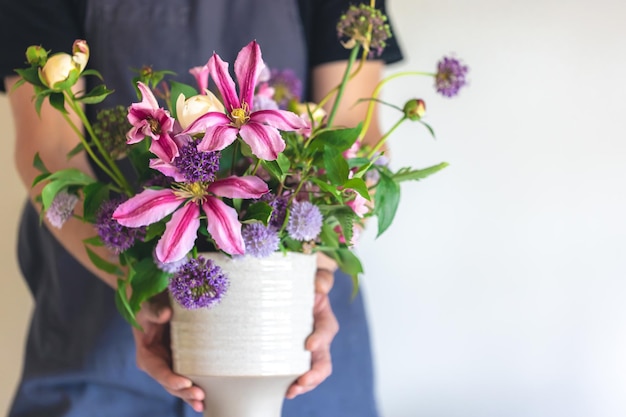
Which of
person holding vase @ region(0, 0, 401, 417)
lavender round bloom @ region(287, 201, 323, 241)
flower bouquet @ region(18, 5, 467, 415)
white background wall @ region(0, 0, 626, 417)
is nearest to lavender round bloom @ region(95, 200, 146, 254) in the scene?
flower bouquet @ region(18, 5, 467, 415)

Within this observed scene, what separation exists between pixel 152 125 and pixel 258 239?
0.11m

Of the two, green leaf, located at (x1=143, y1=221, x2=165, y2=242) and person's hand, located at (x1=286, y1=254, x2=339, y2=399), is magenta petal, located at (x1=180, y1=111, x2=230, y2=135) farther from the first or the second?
person's hand, located at (x1=286, y1=254, x2=339, y2=399)

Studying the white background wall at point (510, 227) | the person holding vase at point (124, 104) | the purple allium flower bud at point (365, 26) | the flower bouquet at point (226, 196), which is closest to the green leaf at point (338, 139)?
the flower bouquet at point (226, 196)

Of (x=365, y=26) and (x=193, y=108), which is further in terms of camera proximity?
(x=365, y=26)

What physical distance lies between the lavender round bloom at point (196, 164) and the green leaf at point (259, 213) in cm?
4

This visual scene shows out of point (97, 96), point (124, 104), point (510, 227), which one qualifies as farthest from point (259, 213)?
point (510, 227)

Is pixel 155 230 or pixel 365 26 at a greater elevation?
pixel 365 26

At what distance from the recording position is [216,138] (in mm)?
426

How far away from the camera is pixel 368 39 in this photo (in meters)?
0.57

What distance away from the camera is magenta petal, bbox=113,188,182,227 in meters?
0.45

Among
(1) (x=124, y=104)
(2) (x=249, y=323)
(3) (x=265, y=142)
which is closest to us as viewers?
(3) (x=265, y=142)

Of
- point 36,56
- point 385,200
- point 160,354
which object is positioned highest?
point 36,56

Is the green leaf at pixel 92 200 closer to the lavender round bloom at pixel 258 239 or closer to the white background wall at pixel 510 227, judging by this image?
the lavender round bloom at pixel 258 239

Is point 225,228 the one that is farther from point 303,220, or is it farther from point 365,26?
point 365,26
